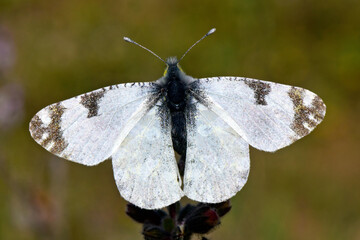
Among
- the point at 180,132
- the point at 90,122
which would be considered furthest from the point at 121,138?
the point at 180,132

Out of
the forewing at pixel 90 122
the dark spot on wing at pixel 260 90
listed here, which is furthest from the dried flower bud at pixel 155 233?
the dark spot on wing at pixel 260 90

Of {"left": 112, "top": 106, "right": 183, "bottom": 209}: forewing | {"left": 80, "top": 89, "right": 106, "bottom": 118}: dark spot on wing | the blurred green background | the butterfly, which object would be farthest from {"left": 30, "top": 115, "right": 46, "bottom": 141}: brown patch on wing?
the blurred green background

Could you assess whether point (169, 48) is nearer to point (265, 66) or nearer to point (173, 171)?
point (265, 66)

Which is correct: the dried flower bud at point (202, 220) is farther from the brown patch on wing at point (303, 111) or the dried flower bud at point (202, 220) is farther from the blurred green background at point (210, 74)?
the blurred green background at point (210, 74)

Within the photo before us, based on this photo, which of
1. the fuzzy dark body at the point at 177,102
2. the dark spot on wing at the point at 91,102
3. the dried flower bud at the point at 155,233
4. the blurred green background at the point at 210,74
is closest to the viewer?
the dark spot on wing at the point at 91,102

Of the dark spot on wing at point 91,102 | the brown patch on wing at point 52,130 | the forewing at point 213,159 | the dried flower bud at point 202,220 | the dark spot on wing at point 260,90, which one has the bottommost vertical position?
the dried flower bud at point 202,220

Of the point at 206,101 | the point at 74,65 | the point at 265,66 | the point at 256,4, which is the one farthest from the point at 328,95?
the point at 206,101
